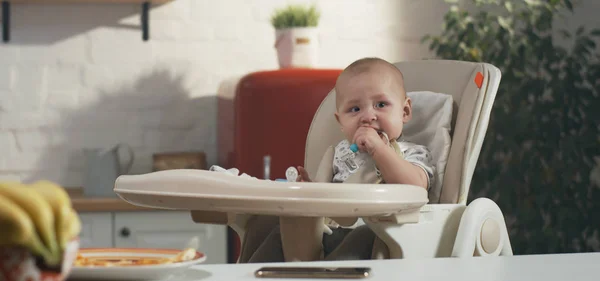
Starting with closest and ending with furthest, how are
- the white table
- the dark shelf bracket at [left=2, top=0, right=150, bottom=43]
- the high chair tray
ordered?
the white table
the high chair tray
the dark shelf bracket at [left=2, top=0, right=150, bottom=43]

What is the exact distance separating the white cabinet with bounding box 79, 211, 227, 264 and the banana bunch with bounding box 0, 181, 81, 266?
248cm

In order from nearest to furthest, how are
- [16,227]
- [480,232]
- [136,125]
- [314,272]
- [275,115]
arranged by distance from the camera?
[16,227] → [314,272] → [480,232] → [275,115] → [136,125]

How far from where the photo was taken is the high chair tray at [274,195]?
4.33 feet

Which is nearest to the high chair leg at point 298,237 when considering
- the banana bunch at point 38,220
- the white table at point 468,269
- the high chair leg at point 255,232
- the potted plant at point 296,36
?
the high chair leg at point 255,232

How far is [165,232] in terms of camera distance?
2.95 metres

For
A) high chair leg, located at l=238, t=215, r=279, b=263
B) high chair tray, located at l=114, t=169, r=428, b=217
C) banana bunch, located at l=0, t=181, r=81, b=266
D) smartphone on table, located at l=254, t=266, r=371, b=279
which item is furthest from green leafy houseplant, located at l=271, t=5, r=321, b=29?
banana bunch, located at l=0, t=181, r=81, b=266

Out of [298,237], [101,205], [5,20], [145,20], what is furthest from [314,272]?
[5,20]

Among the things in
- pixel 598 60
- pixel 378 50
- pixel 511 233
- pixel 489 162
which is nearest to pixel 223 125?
pixel 378 50

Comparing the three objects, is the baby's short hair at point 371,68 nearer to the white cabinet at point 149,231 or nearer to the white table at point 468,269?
the white table at point 468,269

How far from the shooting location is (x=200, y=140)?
3.33 m

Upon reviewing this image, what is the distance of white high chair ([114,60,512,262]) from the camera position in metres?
1.34

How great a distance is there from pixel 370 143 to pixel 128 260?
0.98 m

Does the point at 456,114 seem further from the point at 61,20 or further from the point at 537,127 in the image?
the point at 61,20

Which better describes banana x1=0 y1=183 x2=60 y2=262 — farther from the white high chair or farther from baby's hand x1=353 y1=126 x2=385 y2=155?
baby's hand x1=353 y1=126 x2=385 y2=155
